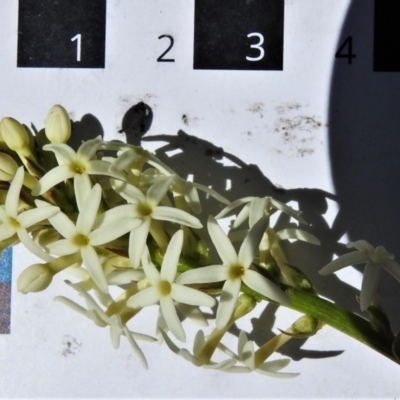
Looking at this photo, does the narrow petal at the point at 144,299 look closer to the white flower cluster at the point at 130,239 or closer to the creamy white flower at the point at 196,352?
the white flower cluster at the point at 130,239

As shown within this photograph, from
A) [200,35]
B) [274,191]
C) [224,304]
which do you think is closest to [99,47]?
[200,35]

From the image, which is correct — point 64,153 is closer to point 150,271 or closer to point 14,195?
point 14,195

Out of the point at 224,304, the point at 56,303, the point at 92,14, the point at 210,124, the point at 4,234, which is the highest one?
the point at 92,14

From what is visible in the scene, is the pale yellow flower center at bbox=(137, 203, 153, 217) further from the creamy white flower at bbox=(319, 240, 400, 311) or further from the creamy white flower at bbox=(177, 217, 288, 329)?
the creamy white flower at bbox=(319, 240, 400, 311)

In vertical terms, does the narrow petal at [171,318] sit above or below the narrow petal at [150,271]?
below

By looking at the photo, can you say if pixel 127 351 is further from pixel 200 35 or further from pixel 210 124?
pixel 200 35

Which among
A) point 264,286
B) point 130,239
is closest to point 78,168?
point 130,239

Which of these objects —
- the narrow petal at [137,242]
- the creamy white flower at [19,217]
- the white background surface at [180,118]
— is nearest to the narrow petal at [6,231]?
the creamy white flower at [19,217]

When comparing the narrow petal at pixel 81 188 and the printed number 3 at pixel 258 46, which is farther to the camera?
the printed number 3 at pixel 258 46
